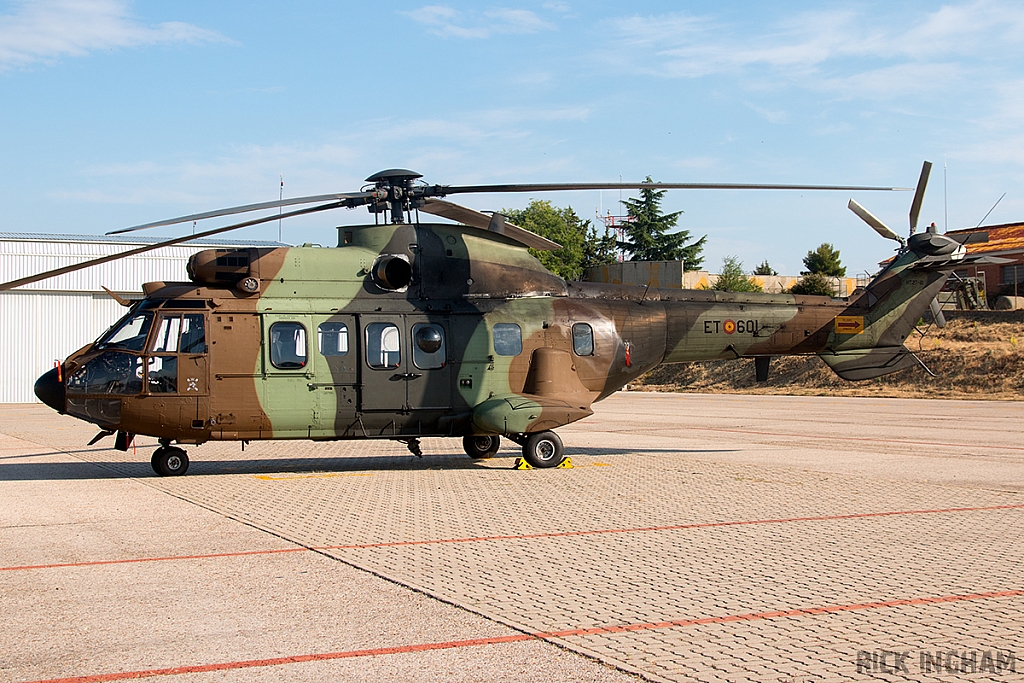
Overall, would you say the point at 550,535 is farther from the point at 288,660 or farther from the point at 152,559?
the point at 288,660

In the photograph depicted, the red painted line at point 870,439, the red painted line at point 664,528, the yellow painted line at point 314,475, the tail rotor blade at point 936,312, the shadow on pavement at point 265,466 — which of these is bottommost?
the red painted line at point 870,439

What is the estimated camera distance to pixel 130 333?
1331cm

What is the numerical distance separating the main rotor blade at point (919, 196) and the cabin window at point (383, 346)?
31.7 feet

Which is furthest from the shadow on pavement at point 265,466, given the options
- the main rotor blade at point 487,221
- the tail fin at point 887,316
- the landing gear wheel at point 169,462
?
the main rotor blade at point 487,221

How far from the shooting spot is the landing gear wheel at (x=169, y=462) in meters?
13.8

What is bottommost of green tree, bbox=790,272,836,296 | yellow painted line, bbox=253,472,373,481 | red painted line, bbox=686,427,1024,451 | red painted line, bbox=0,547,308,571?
red painted line, bbox=686,427,1024,451

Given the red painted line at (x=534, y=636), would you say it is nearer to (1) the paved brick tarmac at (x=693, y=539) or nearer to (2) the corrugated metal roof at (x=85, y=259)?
(1) the paved brick tarmac at (x=693, y=539)

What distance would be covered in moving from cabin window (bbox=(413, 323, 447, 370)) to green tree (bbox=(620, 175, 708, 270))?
211 feet

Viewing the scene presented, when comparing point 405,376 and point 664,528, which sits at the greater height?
point 405,376

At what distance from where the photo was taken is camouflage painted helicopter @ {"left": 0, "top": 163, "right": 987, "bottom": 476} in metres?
13.2

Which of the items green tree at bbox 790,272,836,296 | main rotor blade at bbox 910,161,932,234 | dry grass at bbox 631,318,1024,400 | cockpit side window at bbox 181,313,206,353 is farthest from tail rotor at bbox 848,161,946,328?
green tree at bbox 790,272,836,296

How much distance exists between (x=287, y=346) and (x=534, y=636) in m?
8.86

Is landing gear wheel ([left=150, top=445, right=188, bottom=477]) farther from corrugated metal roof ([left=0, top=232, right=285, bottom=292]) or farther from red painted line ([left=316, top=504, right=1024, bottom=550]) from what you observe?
corrugated metal roof ([left=0, top=232, right=285, bottom=292])

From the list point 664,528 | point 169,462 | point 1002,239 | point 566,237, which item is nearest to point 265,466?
point 169,462
